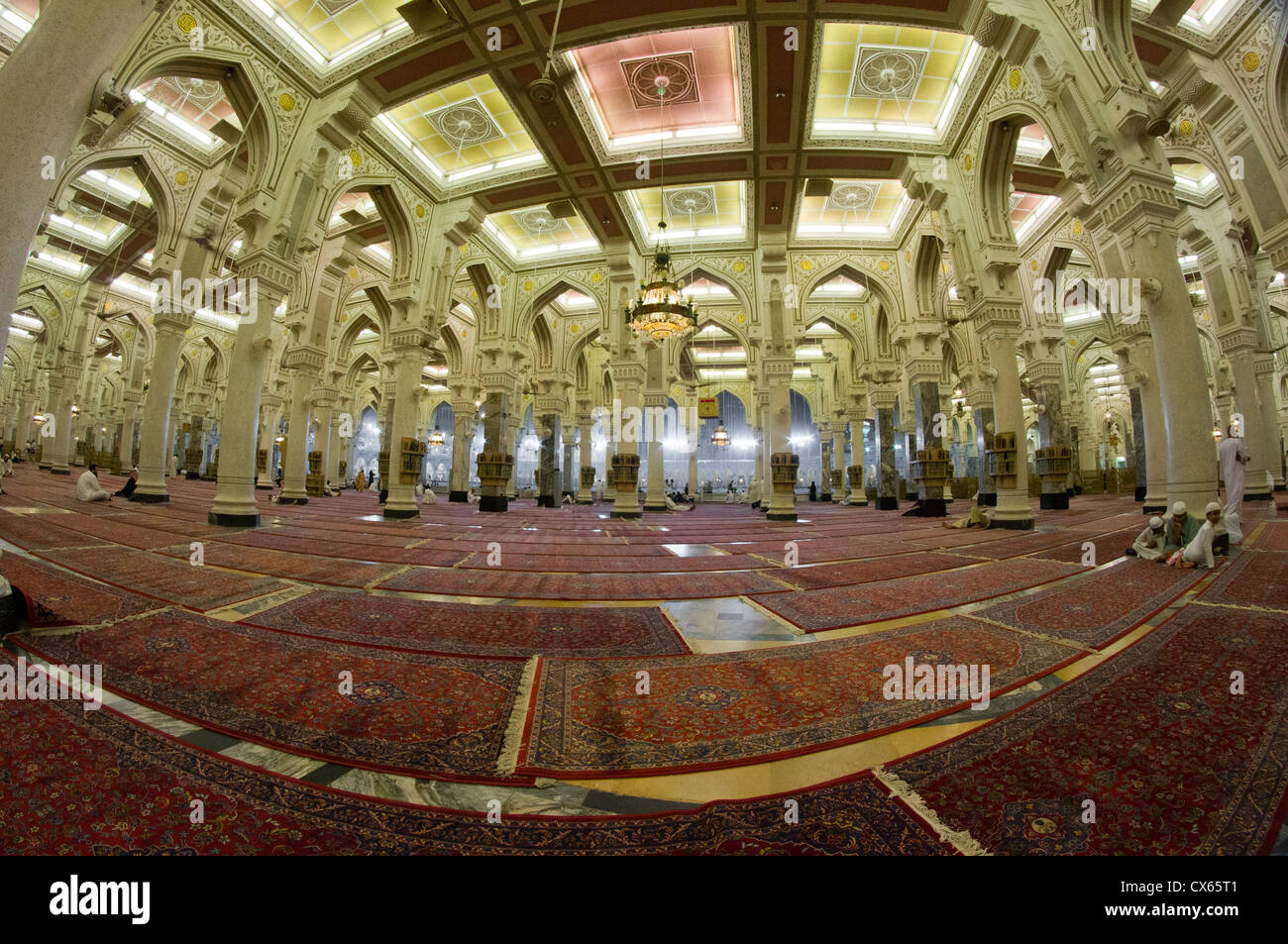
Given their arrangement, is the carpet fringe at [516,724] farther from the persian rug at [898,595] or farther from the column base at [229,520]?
the column base at [229,520]

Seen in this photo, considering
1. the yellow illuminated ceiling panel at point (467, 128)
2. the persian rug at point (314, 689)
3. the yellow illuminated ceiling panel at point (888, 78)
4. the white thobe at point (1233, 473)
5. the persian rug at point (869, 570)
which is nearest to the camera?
the persian rug at point (314, 689)

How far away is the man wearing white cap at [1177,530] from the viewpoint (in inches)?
160

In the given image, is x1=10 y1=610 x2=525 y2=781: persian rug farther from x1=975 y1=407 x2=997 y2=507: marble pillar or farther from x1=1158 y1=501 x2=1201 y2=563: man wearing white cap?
x1=975 y1=407 x2=997 y2=507: marble pillar

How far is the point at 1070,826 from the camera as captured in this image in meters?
0.90

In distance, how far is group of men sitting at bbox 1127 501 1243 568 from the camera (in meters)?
3.74

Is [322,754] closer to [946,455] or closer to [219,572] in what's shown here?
[219,572]

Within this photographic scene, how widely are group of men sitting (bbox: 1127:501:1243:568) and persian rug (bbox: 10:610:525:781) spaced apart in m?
5.17

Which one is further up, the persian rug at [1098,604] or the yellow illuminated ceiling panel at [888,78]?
the yellow illuminated ceiling panel at [888,78]

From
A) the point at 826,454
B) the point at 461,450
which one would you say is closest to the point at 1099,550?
the point at 461,450

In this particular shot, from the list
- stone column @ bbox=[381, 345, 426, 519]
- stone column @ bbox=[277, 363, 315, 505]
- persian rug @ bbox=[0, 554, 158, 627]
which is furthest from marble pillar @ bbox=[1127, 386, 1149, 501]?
stone column @ bbox=[277, 363, 315, 505]

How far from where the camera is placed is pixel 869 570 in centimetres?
383

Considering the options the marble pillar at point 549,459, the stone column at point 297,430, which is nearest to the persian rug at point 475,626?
the stone column at point 297,430

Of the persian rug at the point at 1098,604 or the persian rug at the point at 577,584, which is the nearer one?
the persian rug at the point at 1098,604

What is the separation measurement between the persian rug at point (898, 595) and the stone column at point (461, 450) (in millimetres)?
13431
